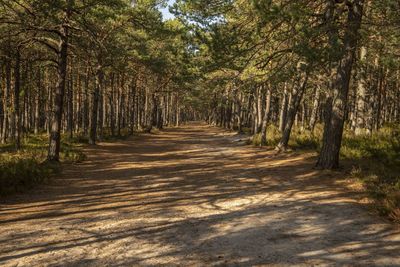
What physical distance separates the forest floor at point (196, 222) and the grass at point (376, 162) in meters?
0.47

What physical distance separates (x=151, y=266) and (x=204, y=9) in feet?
33.9

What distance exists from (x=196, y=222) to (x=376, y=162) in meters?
7.88

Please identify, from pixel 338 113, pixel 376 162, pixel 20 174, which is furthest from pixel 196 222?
pixel 376 162

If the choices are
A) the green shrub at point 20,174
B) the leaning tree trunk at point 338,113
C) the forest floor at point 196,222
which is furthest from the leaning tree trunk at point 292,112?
the green shrub at point 20,174

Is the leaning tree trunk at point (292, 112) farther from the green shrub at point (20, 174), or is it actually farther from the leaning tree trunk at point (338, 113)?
the green shrub at point (20, 174)

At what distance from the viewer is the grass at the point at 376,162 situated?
25.2 ft

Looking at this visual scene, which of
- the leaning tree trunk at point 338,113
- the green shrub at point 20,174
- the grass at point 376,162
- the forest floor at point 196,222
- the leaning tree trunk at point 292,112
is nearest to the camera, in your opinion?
the forest floor at point 196,222

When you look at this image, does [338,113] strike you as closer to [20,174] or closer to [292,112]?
[292,112]

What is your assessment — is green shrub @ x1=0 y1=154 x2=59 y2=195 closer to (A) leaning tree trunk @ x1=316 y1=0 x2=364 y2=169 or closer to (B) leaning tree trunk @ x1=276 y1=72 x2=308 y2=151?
(A) leaning tree trunk @ x1=316 y1=0 x2=364 y2=169

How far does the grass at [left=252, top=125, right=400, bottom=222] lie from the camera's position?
302 inches

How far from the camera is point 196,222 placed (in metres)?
7.39

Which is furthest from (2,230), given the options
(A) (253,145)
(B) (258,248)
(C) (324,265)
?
(A) (253,145)

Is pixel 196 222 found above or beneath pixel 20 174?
beneath

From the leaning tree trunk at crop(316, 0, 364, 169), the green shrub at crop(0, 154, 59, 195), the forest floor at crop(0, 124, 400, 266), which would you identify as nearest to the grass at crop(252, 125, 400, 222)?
the forest floor at crop(0, 124, 400, 266)
